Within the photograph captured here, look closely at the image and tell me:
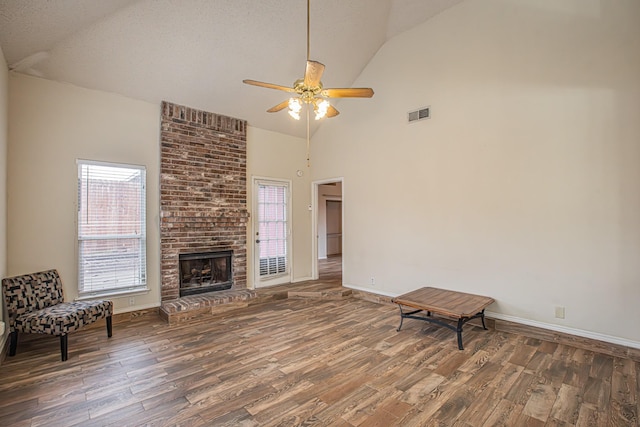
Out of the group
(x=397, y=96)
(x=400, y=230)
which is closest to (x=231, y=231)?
(x=400, y=230)

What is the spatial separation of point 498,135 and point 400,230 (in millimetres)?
1952

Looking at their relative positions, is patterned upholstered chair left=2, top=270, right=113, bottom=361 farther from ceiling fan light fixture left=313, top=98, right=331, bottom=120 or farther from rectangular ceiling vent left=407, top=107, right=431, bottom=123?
rectangular ceiling vent left=407, top=107, right=431, bottom=123

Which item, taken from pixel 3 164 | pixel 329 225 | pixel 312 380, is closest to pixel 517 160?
pixel 312 380

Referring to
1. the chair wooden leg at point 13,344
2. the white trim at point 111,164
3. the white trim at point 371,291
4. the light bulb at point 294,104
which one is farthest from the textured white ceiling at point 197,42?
the white trim at point 371,291

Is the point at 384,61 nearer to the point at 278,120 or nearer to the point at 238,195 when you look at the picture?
the point at 278,120

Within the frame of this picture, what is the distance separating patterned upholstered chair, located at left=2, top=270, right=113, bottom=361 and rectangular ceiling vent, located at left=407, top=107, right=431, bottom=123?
16.2 ft

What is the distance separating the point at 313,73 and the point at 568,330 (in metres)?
3.93

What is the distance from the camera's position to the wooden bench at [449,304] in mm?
3484

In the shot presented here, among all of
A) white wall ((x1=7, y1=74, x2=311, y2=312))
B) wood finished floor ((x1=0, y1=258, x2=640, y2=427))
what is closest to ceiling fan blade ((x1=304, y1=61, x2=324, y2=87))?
wood finished floor ((x1=0, y1=258, x2=640, y2=427))

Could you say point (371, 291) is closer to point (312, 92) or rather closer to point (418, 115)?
point (418, 115)

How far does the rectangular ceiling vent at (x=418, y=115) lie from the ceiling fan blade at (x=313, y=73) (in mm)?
Result: 2428

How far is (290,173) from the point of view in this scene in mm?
6332

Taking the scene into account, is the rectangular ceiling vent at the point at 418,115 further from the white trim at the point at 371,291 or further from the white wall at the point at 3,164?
the white wall at the point at 3,164

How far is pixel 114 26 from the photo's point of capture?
3482mm
